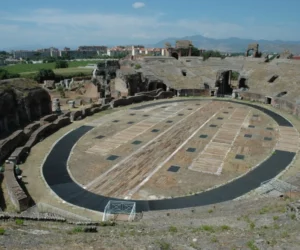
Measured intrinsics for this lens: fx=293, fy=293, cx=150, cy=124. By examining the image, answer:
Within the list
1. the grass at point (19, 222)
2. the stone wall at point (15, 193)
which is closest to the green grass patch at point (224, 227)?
the grass at point (19, 222)

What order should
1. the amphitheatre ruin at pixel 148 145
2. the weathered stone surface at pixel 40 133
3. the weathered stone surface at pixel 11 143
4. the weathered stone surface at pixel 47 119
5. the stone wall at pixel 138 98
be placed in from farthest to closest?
the stone wall at pixel 138 98, the weathered stone surface at pixel 47 119, the weathered stone surface at pixel 40 133, the weathered stone surface at pixel 11 143, the amphitheatre ruin at pixel 148 145

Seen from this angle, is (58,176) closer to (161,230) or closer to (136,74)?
(161,230)

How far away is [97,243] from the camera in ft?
24.0

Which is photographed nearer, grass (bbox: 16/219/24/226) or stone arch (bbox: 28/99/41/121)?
grass (bbox: 16/219/24/226)

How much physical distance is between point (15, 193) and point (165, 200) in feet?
22.3

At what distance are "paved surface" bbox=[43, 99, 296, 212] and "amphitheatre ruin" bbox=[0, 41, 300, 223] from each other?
0.05 m

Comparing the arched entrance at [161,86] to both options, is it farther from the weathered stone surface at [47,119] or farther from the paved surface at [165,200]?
the paved surface at [165,200]

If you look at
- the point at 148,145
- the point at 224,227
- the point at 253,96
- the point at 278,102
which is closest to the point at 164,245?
the point at 224,227

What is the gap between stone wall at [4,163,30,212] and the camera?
1283cm

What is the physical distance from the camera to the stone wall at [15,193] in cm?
1283

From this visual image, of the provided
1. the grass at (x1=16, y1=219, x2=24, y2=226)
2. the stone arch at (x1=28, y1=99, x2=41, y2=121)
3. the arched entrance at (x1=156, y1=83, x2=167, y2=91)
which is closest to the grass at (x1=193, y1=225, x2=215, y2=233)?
the grass at (x1=16, y1=219, x2=24, y2=226)

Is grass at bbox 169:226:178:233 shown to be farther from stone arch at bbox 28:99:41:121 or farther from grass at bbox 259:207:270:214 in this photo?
stone arch at bbox 28:99:41:121

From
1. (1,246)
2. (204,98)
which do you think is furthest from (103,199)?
(204,98)

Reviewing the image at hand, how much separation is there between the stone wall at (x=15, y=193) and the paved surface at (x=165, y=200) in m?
1.70
